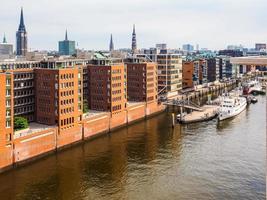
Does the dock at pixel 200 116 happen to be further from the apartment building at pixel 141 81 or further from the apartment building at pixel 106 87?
the apartment building at pixel 106 87

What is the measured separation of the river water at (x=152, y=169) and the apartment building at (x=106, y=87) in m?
8.62

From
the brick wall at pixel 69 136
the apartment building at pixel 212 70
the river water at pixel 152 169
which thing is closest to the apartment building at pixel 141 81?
the river water at pixel 152 169

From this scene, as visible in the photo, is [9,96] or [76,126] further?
[76,126]

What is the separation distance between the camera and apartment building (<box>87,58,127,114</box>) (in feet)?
306

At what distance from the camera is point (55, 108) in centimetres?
7531

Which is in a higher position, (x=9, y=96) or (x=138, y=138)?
(x=9, y=96)

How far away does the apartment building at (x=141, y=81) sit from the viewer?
366ft

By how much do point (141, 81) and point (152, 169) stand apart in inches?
2115

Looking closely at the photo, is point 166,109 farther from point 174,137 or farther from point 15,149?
point 15,149

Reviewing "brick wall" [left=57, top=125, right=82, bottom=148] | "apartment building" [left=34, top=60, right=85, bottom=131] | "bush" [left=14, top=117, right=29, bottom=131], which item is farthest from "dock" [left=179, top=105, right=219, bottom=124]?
"bush" [left=14, top=117, right=29, bottom=131]

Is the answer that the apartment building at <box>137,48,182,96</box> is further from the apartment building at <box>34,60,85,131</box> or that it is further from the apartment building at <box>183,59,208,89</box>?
the apartment building at <box>34,60,85,131</box>

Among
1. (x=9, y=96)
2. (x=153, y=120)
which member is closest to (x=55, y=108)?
(x=9, y=96)

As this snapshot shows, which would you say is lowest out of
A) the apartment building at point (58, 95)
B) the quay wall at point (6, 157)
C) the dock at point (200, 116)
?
the quay wall at point (6, 157)

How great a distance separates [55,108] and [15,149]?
14.8 meters
